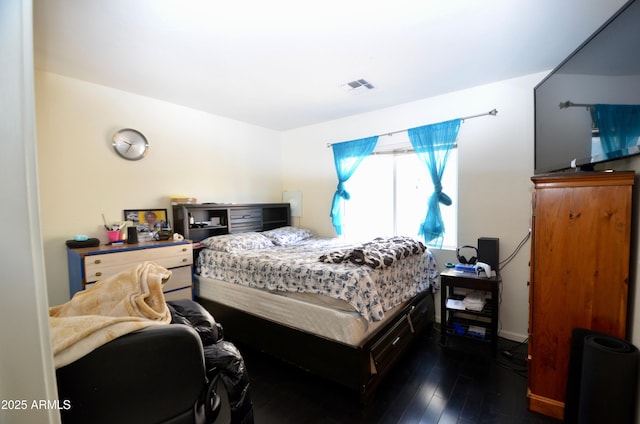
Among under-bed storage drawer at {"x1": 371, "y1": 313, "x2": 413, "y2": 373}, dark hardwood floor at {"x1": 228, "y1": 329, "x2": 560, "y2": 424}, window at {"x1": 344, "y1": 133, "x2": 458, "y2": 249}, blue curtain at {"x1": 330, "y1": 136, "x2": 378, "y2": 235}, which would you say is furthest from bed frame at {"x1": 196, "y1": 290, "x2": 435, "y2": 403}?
blue curtain at {"x1": 330, "y1": 136, "x2": 378, "y2": 235}

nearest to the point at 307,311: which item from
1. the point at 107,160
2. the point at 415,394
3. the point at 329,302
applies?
the point at 329,302

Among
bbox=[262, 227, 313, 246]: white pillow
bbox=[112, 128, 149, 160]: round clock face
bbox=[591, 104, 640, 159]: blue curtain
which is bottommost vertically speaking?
bbox=[262, 227, 313, 246]: white pillow

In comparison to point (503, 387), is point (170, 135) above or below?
above

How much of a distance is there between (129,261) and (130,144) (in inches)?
50.1

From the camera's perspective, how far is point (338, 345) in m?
1.81

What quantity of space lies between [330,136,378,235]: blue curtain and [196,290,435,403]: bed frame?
5.29ft

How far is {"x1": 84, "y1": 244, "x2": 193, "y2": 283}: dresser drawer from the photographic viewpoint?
2.13 meters

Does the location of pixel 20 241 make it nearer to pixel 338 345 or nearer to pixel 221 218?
pixel 338 345

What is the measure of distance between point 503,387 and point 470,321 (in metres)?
0.61

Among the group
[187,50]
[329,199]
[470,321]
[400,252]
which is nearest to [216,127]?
[187,50]

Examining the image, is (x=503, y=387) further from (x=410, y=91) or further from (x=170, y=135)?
(x=170, y=135)

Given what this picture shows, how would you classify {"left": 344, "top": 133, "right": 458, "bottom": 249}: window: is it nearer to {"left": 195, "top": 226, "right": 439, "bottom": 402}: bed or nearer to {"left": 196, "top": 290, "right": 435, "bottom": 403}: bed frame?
{"left": 195, "top": 226, "right": 439, "bottom": 402}: bed

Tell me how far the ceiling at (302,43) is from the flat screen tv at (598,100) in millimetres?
338

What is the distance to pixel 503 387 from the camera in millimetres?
1918
